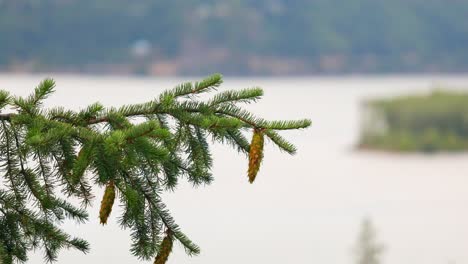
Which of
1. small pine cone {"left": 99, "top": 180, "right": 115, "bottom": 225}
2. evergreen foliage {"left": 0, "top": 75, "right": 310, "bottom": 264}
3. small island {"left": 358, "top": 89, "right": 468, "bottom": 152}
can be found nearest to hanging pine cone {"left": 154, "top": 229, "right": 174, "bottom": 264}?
evergreen foliage {"left": 0, "top": 75, "right": 310, "bottom": 264}

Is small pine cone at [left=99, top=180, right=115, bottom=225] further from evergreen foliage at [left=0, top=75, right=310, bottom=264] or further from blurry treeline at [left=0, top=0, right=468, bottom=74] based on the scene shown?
blurry treeline at [left=0, top=0, right=468, bottom=74]

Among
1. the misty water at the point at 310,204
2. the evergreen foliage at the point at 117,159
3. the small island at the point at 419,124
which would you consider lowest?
the evergreen foliage at the point at 117,159

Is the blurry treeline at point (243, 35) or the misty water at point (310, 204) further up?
the blurry treeline at point (243, 35)

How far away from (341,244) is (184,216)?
5.90 ft

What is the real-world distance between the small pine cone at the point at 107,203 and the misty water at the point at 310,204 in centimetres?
49

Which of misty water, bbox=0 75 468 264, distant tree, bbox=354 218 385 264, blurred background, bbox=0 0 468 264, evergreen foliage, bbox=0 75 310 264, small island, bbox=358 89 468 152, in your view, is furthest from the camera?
small island, bbox=358 89 468 152

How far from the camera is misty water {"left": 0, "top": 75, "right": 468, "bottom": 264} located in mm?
9445

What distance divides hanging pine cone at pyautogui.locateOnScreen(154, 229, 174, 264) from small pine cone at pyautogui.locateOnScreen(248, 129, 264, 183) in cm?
27

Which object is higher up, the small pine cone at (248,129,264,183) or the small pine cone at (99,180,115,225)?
the small pine cone at (248,129,264,183)

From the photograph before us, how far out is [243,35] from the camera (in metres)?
50.6

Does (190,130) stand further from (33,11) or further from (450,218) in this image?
(33,11)

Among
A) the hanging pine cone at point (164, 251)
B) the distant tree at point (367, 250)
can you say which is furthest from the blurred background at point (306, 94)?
the hanging pine cone at point (164, 251)

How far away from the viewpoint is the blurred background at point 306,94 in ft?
44.7

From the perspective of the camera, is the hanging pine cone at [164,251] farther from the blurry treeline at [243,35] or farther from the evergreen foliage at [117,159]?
the blurry treeline at [243,35]
